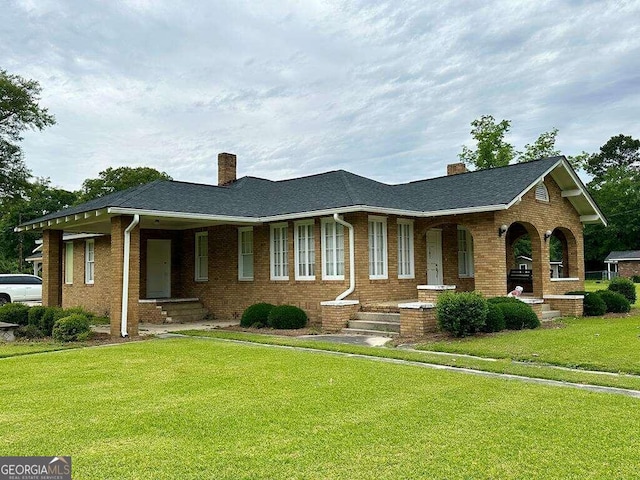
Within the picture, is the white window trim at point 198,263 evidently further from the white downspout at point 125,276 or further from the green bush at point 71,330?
the green bush at point 71,330

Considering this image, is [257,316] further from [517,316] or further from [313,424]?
[313,424]

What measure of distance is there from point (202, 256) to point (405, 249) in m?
7.35

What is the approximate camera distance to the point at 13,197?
30.6 m

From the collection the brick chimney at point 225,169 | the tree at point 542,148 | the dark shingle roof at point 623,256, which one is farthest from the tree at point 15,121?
the dark shingle roof at point 623,256

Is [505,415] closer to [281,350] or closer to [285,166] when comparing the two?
[281,350]

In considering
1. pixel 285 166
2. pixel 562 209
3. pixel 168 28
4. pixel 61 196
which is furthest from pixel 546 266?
pixel 61 196

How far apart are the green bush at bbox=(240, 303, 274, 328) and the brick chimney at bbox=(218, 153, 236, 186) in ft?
25.6

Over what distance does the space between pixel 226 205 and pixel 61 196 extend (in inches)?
1720

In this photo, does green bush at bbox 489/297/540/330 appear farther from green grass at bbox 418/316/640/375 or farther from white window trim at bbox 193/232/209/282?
white window trim at bbox 193/232/209/282

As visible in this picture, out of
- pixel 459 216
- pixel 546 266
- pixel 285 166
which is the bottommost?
pixel 546 266

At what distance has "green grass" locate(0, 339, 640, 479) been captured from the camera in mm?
4137

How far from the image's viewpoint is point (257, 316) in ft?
49.1

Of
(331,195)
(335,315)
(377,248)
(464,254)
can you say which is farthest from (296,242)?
(464,254)

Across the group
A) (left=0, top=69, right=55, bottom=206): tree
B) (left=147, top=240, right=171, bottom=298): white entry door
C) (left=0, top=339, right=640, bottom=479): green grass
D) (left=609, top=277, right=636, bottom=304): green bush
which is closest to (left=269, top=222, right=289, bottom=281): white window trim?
(left=147, top=240, right=171, bottom=298): white entry door
